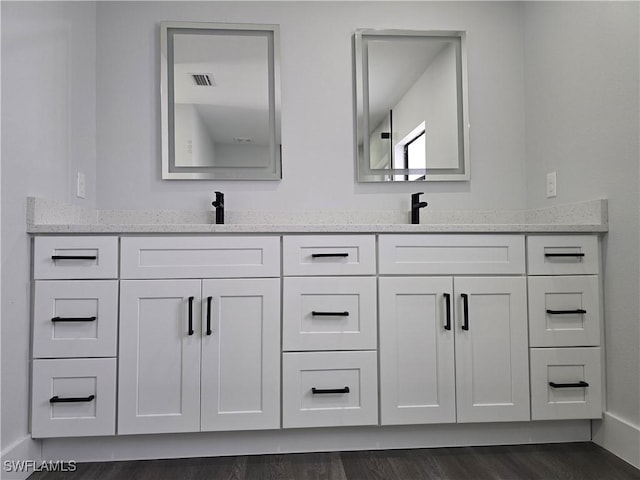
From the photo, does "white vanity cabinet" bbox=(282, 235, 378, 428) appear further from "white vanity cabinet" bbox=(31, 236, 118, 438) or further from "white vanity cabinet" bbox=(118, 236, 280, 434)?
"white vanity cabinet" bbox=(31, 236, 118, 438)

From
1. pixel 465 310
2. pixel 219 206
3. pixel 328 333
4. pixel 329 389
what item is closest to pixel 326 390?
pixel 329 389

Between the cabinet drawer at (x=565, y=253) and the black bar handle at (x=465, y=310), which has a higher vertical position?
the cabinet drawer at (x=565, y=253)

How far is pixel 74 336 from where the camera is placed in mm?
1527

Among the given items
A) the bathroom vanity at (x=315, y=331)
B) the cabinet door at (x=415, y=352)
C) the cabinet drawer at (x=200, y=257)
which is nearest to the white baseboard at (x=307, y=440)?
the bathroom vanity at (x=315, y=331)

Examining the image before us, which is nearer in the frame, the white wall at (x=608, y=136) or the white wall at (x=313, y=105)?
the white wall at (x=608, y=136)

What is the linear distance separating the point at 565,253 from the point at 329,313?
39.3 inches

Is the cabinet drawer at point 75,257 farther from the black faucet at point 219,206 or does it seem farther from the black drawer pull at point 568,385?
the black drawer pull at point 568,385

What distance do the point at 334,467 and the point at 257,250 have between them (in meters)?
0.86

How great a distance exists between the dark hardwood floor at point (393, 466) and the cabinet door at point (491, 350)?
0.49 ft

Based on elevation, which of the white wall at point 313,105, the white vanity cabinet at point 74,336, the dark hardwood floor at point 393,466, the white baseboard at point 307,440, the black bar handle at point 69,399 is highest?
the white wall at point 313,105

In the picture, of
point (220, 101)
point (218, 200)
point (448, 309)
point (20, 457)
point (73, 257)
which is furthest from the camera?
point (220, 101)

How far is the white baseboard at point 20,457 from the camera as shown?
4.43 ft

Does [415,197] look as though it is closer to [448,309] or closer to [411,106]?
[411,106]

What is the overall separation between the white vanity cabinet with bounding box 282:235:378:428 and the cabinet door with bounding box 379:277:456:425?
5cm
